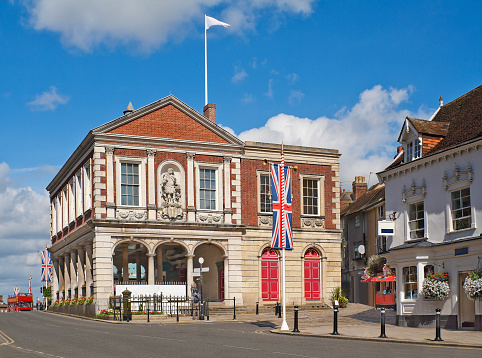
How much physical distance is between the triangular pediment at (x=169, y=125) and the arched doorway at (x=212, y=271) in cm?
726

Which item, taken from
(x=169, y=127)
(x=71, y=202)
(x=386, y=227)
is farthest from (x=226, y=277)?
(x=386, y=227)

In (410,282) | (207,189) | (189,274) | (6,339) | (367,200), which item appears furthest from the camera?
(367,200)

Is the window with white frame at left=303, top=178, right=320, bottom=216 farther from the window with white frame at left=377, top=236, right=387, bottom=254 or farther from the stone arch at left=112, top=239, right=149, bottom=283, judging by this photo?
the stone arch at left=112, top=239, right=149, bottom=283

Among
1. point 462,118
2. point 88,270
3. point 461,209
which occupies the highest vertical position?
point 462,118

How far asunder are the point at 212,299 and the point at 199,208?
21.9 feet

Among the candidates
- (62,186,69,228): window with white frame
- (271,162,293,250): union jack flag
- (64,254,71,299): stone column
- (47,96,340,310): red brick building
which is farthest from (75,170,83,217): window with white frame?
(271,162,293,250): union jack flag

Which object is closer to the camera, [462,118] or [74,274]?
[462,118]

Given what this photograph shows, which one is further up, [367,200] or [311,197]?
[367,200]

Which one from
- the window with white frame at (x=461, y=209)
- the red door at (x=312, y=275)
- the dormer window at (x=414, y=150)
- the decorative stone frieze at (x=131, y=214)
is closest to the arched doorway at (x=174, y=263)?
the decorative stone frieze at (x=131, y=214)

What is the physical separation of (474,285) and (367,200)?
3465cm

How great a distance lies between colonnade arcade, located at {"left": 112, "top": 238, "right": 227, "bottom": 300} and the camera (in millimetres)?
41219

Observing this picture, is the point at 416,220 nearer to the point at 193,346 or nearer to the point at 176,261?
the point at 193,346

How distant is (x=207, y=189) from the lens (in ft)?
143

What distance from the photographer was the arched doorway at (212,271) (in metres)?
45.2
